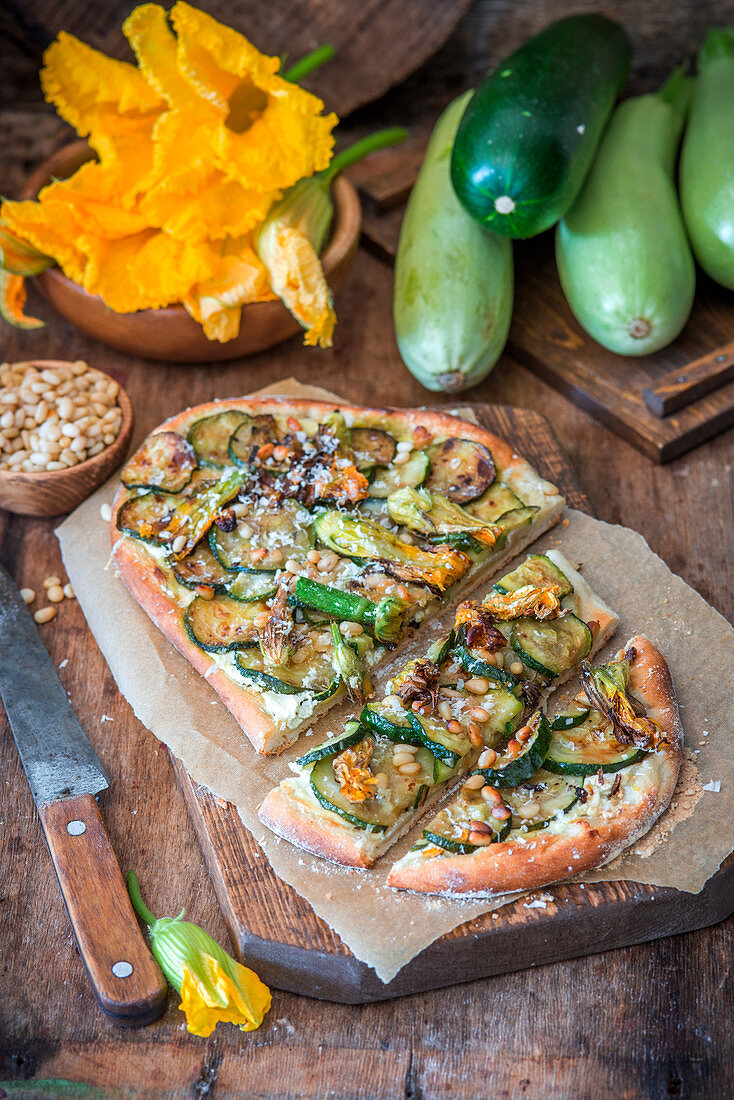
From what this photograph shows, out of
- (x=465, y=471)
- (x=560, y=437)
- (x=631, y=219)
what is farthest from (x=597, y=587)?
(x=631, y=219)

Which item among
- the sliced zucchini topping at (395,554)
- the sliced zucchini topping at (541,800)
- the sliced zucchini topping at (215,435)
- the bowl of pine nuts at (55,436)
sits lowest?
the bowl of pine nuts at (55,436)

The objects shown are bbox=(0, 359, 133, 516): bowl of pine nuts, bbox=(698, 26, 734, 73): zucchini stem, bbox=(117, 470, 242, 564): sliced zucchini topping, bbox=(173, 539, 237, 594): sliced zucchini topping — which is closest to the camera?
bbox=(173, 539, 237, 594): sliced zucchini topping

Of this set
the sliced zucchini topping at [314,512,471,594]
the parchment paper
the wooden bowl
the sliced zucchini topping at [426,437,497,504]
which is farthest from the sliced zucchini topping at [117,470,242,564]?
the wooden bowl

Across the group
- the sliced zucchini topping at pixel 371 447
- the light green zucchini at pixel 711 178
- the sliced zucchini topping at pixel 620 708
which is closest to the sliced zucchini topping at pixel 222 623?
the sliced zucchini topping at pixel 371 447

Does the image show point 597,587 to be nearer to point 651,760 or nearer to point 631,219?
point 651,760

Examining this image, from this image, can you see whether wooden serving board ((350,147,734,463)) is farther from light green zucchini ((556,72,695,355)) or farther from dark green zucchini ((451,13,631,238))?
dark green zucchini ((451,13,631,238))

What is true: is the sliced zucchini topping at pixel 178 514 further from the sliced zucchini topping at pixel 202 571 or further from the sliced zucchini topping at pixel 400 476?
the sliced zucchini topping at pixel 400 476
